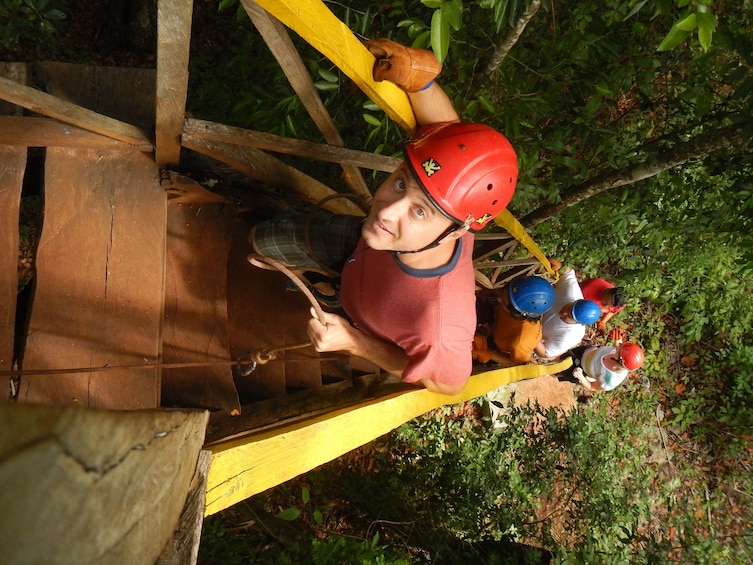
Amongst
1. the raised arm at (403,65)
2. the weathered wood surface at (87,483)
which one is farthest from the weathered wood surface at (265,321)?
the weathered wood surface at (87,483)

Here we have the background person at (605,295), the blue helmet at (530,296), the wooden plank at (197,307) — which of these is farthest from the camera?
the background person at (605,295)

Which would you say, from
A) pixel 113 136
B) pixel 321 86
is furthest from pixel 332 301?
pixel 113 136

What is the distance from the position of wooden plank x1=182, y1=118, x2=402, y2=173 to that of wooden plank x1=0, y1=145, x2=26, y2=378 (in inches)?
27.6

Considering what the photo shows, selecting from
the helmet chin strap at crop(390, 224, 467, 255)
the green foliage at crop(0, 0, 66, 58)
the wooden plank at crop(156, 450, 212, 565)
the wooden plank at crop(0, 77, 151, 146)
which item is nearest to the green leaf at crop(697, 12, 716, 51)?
the helmet chin strap at crop(390, 224, 467, 255)

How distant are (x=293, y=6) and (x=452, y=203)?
2.89 feet

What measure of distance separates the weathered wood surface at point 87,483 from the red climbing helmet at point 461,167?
4.48ft

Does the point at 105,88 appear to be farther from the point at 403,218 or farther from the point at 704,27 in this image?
the point at 704,27

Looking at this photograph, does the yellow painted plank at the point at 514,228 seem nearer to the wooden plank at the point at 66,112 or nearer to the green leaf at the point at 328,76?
the green leaf at the point at 328,76

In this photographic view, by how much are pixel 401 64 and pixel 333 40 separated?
0.33 metres

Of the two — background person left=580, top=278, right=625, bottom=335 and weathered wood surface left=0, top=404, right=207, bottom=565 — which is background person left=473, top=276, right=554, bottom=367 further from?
weathered wood surface left=0, top=404, right=207, bottom=565

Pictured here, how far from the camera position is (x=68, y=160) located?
2082mm

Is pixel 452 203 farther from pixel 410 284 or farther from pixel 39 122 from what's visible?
pixel 39 122

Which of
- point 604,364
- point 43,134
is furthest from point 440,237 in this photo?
point 604,364

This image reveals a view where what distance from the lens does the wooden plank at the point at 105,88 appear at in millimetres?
2160
